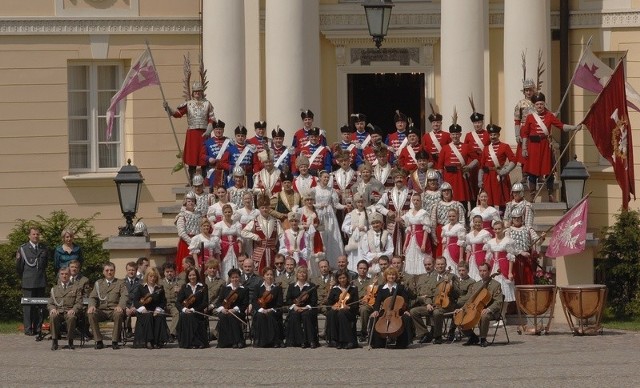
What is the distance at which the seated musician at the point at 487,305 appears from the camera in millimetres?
30953

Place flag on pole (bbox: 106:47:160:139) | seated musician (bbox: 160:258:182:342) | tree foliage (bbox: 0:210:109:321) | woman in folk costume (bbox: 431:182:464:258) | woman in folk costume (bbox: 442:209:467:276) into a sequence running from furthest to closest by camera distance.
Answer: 1. flag on pole (bbox: 106:47:160:139)
2. tree foliage (bbox: 0:210:109:321)
3. woman in folk costume (bbox: 431:182:464:258)
4. woman in folk costume (bbox: 442:209:467:276)
5. seated musician (bbox: 160:258:182:342)

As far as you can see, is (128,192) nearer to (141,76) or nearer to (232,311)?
(141,76)

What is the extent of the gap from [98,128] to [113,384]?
14869mm

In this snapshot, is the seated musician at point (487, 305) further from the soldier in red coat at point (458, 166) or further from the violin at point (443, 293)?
the soldier in red coat at point (458, 166)

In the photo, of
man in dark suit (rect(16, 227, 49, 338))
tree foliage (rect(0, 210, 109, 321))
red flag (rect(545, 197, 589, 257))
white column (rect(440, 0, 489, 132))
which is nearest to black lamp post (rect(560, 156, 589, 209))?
red flag (rect(545, 197, 589, 257))

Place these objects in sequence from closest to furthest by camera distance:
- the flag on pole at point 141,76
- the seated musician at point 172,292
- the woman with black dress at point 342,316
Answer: the woman with black dress at point 342,316, the seated musician at point 172,292, the flag on pole at point 141,76

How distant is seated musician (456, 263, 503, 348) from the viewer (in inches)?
1219

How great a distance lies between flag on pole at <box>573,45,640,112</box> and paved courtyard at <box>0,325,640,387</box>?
531 cm

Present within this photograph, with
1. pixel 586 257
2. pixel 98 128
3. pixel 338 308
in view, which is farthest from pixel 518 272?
pixel 98 128

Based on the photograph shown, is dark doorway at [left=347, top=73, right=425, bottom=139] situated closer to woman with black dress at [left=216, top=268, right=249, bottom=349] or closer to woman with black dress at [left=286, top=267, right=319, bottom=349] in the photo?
woman with black dress at [left=216, top=268, right=249, bottom=349]

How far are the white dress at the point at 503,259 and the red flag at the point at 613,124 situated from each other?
2.27 meters

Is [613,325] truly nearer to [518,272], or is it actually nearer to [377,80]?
[518,272]

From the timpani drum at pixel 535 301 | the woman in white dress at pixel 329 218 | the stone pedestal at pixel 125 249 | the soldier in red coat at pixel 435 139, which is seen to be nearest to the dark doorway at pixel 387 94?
the soldier in red coat at pixel 435 139

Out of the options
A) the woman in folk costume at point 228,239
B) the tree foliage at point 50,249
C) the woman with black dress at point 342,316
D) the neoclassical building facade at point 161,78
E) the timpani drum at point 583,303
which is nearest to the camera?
the woman with black dress at point 342,316
